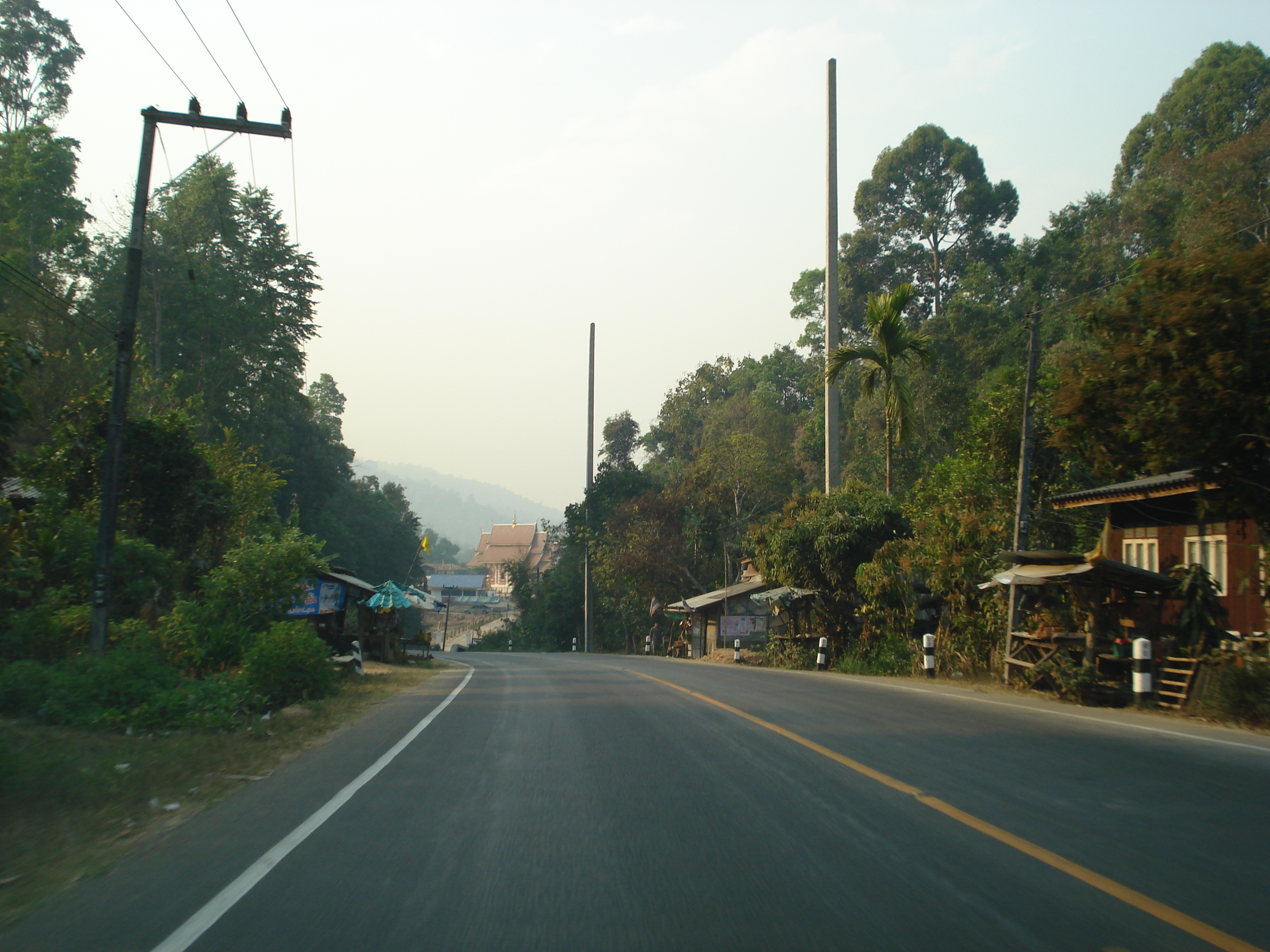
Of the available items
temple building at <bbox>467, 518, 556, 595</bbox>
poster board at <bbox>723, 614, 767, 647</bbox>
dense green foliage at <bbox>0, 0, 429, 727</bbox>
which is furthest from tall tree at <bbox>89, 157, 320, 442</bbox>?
temple building at <bbox>467, 518, 556, 595</bbox>

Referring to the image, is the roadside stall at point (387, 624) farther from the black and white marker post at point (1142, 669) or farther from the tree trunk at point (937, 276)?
the tree trunk at point (937, 276)

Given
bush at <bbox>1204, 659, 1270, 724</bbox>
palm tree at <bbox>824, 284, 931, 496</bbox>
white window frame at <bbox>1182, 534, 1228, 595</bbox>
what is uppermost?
A: palm tree at <bbox>824, 284, 931, 496</bbox>

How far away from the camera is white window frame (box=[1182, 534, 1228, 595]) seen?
62.3 feet

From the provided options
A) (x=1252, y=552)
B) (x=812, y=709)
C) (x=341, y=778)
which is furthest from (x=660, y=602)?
A: (x=341, y=778)

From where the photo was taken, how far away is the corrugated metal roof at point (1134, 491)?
1755 cm

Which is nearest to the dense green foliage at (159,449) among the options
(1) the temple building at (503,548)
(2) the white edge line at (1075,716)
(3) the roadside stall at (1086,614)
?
(2) the white edge line at (1075,716)

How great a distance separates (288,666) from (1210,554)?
1737 cm

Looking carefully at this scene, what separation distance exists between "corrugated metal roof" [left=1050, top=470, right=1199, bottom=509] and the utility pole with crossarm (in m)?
16.1

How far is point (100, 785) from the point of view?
822 cm

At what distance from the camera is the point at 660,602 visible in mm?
51375

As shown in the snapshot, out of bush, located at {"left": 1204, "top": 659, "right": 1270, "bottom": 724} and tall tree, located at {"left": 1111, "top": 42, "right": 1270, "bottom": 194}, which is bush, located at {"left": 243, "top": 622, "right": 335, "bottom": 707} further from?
tall tree, located at {"left": 1111, "top": 42, "right": 1270, "bottom": 194}

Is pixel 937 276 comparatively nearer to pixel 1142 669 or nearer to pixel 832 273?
pixel 832 273

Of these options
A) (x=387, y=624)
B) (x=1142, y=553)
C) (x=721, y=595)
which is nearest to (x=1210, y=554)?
(x=1142, y=553)

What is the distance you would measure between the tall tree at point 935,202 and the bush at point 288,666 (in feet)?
151
